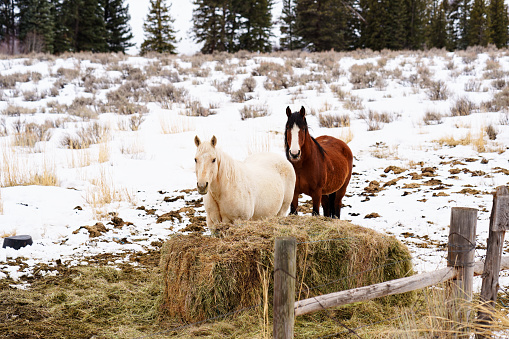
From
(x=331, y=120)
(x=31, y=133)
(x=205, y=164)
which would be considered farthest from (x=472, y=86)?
(x=31, y=133)

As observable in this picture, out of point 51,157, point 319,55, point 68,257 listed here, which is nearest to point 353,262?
point 68,257

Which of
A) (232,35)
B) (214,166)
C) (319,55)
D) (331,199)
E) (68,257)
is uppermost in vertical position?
(232,35)

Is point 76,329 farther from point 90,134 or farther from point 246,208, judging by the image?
point 90,134

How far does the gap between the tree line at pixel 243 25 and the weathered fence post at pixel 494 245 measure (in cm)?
3309

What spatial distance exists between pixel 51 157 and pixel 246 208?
8174mm

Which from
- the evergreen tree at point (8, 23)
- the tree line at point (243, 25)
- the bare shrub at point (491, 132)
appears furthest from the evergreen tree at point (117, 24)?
the bare shrub at point (491, 132)

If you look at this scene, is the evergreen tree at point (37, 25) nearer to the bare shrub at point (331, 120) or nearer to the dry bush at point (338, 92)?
the dry bush at point (338, 92)

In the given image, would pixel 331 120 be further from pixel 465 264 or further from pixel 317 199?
pixel 465 264

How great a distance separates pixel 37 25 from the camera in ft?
106

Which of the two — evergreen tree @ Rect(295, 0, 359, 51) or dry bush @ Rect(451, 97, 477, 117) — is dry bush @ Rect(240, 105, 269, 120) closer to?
dry bush @ Rect(451, 97, 477, 117)

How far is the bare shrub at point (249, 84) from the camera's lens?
755 inches

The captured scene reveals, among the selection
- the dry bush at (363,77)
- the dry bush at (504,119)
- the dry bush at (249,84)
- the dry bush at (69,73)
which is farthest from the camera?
the dry bush at (69,73)

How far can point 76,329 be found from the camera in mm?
4043

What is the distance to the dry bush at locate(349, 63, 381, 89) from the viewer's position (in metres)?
19.4
